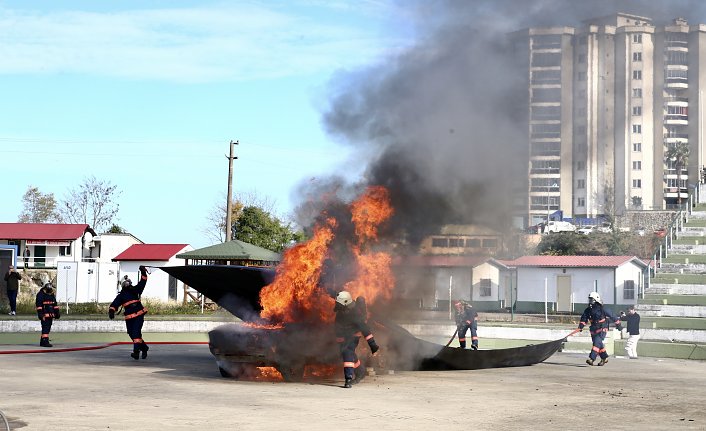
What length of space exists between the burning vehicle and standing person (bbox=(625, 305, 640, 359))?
28.5 ft

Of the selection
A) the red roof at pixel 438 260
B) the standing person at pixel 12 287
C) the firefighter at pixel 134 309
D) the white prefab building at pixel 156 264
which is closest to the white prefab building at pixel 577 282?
the white prefab building at pixel 156 264

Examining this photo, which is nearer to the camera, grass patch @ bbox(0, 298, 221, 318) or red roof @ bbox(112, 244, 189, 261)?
grass patch @ bbox(0, 298, 221, 318)

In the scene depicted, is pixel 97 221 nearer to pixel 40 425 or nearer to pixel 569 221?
pixel 569 221

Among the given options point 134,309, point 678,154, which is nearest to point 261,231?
point 134,309

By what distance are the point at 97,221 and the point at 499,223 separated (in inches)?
3341

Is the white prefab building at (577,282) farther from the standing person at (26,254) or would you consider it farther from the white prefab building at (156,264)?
the standing person at (26,254)

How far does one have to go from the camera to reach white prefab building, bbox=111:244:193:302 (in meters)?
59.4

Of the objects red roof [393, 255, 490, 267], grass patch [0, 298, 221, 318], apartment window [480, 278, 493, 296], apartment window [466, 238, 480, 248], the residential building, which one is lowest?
grass patch [0, 298, 221, 318]

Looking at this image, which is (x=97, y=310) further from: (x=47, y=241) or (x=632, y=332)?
(x=47, y=241)

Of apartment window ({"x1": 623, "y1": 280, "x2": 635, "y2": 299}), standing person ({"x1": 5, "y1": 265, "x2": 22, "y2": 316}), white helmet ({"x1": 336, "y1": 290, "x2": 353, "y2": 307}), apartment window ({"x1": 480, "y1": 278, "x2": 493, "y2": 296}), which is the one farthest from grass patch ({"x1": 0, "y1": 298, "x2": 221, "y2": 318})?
apartment window ({"x1": 623, "y1": 280, "x2": 635, "y2": 299})

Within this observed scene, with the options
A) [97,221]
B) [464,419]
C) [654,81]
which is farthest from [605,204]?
[464,419]

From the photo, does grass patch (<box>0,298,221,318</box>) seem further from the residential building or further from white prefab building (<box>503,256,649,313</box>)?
the residential building

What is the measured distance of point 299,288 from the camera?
18094 millimetres

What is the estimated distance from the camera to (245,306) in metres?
20.0
